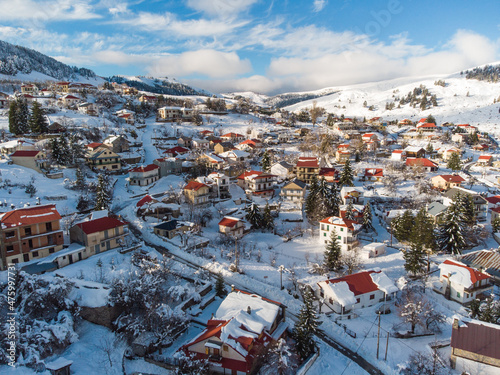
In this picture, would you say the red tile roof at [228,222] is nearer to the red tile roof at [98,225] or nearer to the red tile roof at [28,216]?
the red tile roof at [98,225]

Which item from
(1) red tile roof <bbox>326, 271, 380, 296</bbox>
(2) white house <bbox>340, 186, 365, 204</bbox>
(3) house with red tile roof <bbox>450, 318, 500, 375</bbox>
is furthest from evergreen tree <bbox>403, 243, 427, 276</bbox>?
(2) white house <bbox>340, 186, 365, 204</bbox>

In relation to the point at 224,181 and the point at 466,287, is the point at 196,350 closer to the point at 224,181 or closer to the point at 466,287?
the point at 466,287

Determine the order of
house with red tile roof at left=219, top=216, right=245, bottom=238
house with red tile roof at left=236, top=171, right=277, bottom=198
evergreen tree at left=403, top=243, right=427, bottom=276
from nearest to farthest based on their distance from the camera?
evergreen tree at left=403, top=243, right=427, bottom=276, house with red tile roof at left=219, top=216, right=245, bottom=238, house with red tile roof at left=236, top=171, right=277, bottom=198

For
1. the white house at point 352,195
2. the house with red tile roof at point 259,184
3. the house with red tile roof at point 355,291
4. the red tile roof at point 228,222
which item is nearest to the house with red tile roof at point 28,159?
the red tile roof at point 228,222

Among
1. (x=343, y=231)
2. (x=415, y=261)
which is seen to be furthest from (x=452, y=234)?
(x=343, y=231)

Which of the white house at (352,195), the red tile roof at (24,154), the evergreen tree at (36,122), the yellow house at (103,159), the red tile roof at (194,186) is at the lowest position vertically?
the white house at (352,195)

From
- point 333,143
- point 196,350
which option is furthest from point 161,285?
point 333,143

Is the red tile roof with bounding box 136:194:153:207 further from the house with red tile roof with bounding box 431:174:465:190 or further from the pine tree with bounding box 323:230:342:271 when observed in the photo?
the house with red tile roof with bounding box 431:174:465:190
